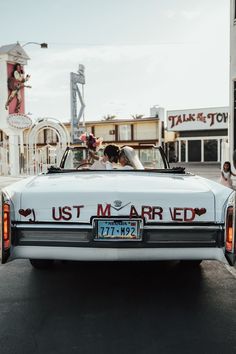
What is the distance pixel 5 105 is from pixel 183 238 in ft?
78.7


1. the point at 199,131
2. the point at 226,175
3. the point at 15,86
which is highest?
the point at 15,86

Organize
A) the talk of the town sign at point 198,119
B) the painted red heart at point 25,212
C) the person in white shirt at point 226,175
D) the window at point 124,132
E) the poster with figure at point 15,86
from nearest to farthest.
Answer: the painted red heart at point 25,212 < the person in white shirt at point 226,175 < the poster with figure at point 15,86 < the talk of the town sign at point 198,119 < the window at point 124,132

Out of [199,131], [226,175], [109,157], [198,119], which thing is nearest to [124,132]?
[199,131]

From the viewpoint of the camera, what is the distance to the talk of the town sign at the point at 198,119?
129ft

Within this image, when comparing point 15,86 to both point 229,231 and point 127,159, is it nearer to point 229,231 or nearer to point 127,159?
point 127,159

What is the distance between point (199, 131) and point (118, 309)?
3799 centimetres

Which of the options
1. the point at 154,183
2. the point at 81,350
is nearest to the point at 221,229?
the point at 154,183

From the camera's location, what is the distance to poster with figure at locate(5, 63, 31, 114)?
26328mm

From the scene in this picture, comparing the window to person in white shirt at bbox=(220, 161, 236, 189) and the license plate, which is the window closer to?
person in white shirt at bbox=(220, 161, 236, 189)

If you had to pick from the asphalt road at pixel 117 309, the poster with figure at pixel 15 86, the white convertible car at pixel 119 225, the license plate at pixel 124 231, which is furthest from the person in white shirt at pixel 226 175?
the poster with figure at pixel 15 86

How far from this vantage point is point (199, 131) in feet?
134

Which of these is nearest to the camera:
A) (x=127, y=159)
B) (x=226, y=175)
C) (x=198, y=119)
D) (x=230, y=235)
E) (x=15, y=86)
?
(x=230, y=235)

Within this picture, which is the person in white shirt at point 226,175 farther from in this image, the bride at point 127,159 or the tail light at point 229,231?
the tail light at point 229,231

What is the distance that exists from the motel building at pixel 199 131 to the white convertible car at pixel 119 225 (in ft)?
117
